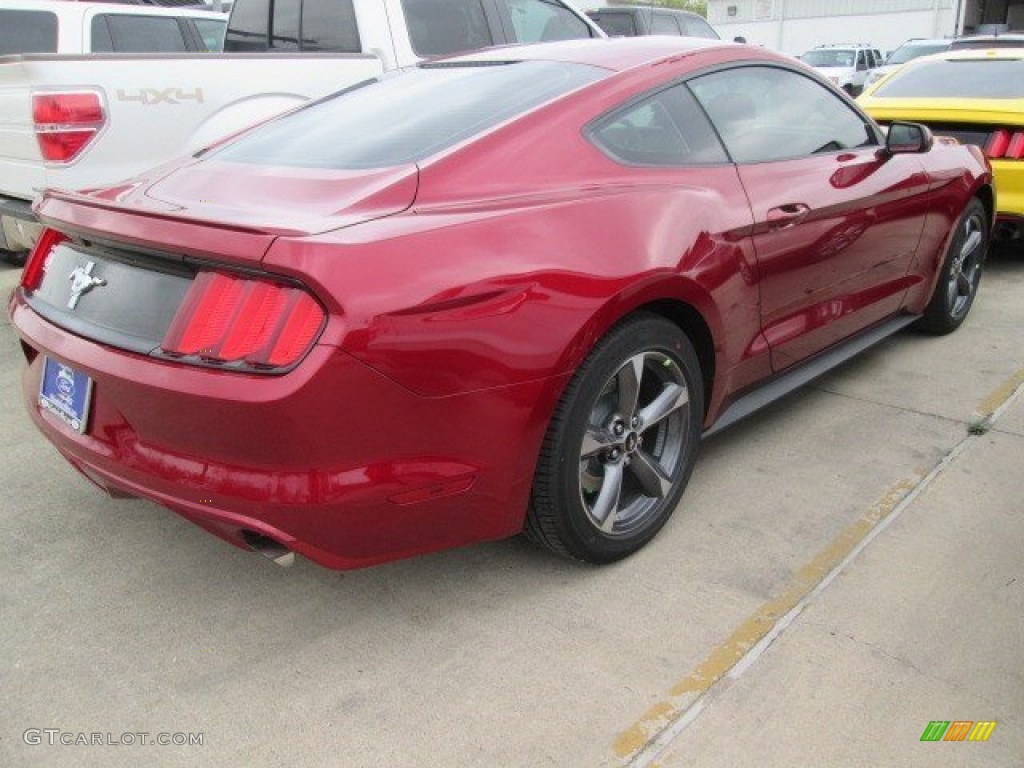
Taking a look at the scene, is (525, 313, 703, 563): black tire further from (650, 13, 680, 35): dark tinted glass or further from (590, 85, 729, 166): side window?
(650, 13, 680, 35): dark tinted glass

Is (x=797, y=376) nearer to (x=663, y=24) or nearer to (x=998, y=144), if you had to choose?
(x=998, y=144)

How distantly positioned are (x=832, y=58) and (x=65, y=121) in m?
22.6

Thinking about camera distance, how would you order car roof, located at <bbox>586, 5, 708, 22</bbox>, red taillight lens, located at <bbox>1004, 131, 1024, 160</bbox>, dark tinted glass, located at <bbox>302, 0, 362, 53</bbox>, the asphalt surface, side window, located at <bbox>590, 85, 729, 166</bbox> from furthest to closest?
car roof, located at <bbox>586, 5, 708, 22</bbox> → dark tinted glass, located at <bbox>302, 0, 362, 53</bbox> → red taillight lens, located at <bbox>1004, 131, 1024, 160</bbox> → side window, located at <bbox>590, 85, 729, 166</bbox> → the asphalt surface

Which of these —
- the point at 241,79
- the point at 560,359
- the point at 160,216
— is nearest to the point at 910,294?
the point at 560,359

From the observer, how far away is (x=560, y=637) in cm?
246

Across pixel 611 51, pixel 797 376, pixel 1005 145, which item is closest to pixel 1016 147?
pixel 1005 145

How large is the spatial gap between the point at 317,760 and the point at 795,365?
2296 millimetres

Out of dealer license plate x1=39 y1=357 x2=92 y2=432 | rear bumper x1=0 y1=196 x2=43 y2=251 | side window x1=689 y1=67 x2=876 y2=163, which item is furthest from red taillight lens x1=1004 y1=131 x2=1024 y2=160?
rear bumper x1=0 y1=196 x2=43 y2=251

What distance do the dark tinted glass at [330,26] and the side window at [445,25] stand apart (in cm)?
37

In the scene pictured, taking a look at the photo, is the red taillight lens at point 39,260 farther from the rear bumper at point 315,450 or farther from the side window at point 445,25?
the side window at point 445,25

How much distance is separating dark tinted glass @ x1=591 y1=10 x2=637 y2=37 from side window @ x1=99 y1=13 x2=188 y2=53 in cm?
512

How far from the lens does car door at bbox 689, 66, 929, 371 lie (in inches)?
122

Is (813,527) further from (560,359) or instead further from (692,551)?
(560,359)

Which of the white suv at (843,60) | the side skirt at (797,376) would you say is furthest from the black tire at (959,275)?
the white suv at (843,60)
